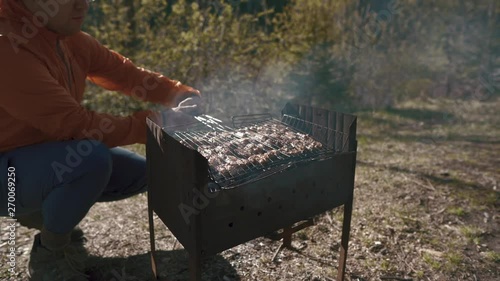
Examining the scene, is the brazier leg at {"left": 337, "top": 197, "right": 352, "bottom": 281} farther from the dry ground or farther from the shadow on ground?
the shadow on ground

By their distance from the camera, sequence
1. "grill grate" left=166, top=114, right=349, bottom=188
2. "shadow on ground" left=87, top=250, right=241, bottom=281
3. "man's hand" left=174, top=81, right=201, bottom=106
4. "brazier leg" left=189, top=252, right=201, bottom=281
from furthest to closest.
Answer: "man's hand" left=174, top=81, right=201, bottom=106, "shadow on ground" left=87, top=250, right=241, bottom=281, "grill grate" left=166, top=114, right=349, bottom=188, "brazier leg" left=189, top=252, right=201, bottom=281

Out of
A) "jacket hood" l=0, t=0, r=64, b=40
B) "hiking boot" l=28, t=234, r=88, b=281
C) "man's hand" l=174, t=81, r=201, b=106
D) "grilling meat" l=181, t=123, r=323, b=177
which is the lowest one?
"hiking boot" l=28, t=234, r=88, b=281

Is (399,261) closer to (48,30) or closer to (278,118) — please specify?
(278,118)

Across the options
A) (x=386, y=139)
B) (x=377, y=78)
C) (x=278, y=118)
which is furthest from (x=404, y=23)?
(x=278, y=118)

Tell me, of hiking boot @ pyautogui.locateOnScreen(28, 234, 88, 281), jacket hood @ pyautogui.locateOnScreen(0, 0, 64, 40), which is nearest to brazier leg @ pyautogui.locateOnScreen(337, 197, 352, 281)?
hiking boot @ pyautogui.locateOnScreen(28, 234, 88, 281)

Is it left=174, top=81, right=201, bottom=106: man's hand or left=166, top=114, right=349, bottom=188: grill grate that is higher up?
left=174, top=81, right=201, bottom=106: man's hand

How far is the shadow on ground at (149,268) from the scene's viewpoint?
97.5 inches

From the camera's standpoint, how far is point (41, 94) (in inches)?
75.0

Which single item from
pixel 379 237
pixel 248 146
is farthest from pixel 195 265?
pixel 379 237

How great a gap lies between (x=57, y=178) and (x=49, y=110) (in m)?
0.39

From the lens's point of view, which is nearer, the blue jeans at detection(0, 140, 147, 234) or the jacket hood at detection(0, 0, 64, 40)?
the jacket hood at detection(0, 0, 64, 40)

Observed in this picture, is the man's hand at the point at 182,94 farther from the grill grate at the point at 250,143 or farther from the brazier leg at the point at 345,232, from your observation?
the brazier leg at the point at 345,232

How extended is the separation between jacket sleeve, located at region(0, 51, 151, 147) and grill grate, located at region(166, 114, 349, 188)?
0.29m

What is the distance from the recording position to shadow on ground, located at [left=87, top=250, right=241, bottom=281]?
2.48 metres
